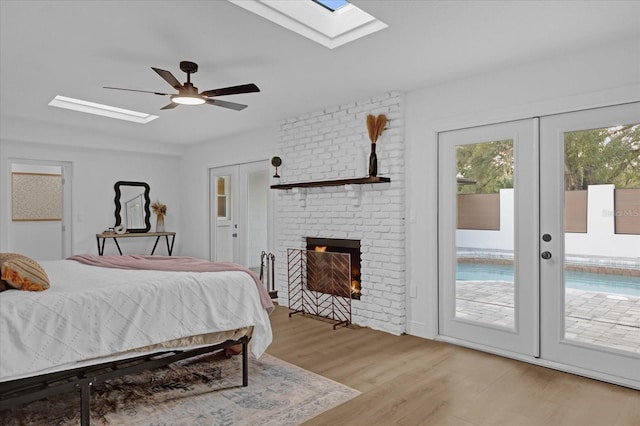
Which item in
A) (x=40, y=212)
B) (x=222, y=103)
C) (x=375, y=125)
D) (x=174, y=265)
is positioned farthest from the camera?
(x=40, y=212)

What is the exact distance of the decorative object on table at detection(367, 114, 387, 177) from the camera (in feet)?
13.6

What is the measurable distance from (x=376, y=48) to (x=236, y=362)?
2689mm

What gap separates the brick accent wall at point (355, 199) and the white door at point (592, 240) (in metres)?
1.34

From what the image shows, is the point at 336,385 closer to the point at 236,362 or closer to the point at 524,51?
the point at 236,362

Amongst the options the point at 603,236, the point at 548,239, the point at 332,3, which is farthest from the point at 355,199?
the point at 603,236

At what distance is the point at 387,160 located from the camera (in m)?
4.21

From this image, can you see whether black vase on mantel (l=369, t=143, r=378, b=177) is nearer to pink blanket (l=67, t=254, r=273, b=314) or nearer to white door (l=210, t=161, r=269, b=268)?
pink blanket (l=67, t=254, r=273, b=314)

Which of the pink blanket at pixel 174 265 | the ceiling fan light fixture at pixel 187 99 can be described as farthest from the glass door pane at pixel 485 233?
the ceiling fan light fixture at pixel 187 99

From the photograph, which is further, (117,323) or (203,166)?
(203,166)

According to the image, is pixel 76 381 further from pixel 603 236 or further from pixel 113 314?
pixel 603 236

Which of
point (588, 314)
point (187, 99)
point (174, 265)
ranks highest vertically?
point (187, 99)

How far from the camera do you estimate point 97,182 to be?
21.7 ft

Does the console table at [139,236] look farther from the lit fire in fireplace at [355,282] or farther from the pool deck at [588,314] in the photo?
the pool deck at [588,314]

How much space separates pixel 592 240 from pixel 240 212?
4.57 metres
